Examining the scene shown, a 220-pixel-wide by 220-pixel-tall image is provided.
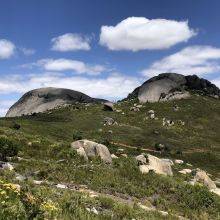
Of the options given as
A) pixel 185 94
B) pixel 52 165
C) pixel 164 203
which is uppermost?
pixel 185 94

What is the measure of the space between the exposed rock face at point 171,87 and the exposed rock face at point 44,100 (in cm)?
2149

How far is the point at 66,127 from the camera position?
99.3 metres

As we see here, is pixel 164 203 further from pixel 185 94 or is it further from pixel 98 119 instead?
pixel 185 94

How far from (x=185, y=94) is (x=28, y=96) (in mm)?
62319

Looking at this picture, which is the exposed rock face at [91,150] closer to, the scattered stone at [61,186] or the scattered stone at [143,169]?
the scattered stone at [143,169]

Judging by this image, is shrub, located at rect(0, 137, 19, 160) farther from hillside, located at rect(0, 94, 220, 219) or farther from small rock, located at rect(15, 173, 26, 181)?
small rock, located at rect(15, 173, 26, 181)

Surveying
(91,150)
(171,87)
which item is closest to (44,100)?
(171,87)

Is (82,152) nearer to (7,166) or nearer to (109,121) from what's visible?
(7,166)

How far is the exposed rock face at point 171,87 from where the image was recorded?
15500cm

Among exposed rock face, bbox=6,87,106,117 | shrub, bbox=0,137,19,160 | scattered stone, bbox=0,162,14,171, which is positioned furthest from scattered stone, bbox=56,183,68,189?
exposed rock face, bbox=6,87,106,117

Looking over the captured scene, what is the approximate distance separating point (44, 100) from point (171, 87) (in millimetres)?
47419

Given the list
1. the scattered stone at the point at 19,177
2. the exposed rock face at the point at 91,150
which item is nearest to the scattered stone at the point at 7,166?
the scattered stone at the point at 19,177

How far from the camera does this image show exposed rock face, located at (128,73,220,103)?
509 feet

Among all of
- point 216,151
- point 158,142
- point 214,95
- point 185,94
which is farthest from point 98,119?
point 214,95
